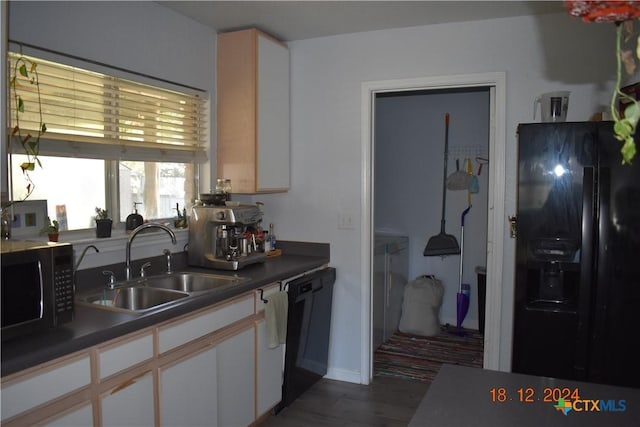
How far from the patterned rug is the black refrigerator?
1172 mm

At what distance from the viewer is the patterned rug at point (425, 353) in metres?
3.67

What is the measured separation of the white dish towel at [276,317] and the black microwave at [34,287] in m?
1.17

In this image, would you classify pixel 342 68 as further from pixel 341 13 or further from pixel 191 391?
pixel 191 391

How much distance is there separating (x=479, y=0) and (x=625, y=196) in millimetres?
1292

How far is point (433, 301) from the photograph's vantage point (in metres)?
4.44

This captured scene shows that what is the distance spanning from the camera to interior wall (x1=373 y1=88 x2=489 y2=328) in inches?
182

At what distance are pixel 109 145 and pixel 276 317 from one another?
4.30 ft

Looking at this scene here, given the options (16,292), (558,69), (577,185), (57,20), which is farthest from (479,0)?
(16,292)

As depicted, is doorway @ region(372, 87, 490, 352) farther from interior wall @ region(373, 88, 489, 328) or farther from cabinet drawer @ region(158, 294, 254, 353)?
cabinet drawer @ region(158, 294, 254, 353)

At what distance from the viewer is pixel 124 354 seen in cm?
183

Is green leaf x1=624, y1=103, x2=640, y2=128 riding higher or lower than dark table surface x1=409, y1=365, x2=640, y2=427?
higher

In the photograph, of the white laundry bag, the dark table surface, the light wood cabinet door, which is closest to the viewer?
the dark table surface

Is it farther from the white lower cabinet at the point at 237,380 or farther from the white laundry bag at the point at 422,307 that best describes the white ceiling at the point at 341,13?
the white laundry bag at the point at 422,307

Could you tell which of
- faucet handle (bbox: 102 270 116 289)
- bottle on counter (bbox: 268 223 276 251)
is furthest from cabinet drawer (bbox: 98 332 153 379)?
bottle on counter (bbox: 268 223 276 251)
